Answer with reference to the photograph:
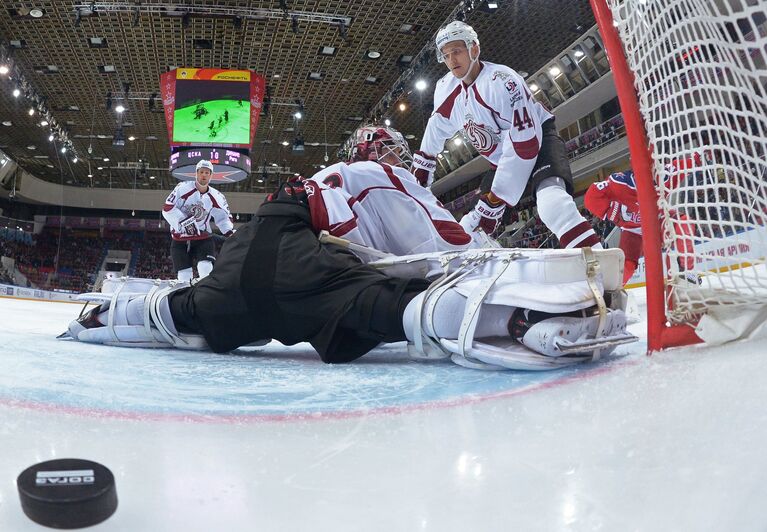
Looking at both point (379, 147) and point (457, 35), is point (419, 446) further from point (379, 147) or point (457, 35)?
point (457, 35)

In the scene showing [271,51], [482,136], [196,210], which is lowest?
[196,210]

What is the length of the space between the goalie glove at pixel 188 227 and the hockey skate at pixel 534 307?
4.34 m

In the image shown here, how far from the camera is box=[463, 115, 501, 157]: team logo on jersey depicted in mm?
2666

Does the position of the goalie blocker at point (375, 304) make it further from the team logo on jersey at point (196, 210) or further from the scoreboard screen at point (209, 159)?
the scoreboard screen at point (209, 159)

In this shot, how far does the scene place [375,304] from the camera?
1.25 m

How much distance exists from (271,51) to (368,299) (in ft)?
29.0

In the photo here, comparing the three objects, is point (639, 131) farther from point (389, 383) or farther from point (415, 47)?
point (415, 47)

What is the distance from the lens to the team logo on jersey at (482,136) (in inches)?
105

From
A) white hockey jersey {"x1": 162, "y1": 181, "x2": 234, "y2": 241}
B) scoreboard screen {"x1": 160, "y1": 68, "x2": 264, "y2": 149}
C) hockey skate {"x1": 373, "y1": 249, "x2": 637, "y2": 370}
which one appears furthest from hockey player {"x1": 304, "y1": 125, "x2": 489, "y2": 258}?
scoreboard screen {"x1": 160, "y1": 68, "x2": 264, "y2": 149}

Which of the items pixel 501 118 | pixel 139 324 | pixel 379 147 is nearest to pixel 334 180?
pixel 379 147

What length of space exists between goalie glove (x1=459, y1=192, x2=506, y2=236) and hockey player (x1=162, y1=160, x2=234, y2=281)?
2.72 metres

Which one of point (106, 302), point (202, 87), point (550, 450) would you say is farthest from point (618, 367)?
point (202, 87)

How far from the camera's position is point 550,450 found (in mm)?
550

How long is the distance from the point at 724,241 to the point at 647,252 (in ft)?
Result: 0.44
